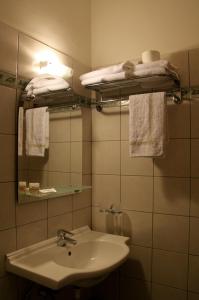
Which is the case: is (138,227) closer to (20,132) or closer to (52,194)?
(52,194)

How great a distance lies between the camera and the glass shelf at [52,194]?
1518 mm

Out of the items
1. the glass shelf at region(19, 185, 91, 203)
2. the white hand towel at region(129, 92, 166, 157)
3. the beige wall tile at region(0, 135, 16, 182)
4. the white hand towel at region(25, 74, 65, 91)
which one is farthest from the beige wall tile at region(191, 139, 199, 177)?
the beige wall tile at region(0, 135, 16, 182)

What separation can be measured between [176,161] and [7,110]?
3.68ft

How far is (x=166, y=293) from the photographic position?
180 centimetres

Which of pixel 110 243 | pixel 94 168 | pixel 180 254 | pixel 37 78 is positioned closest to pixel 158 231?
pixel 180 254

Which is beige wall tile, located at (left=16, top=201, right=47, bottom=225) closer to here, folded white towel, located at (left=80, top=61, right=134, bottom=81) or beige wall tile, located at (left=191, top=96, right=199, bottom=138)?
folded white towel, located at (left=80, top=61, right=134, bottom=81)

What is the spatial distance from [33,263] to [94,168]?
888 mm

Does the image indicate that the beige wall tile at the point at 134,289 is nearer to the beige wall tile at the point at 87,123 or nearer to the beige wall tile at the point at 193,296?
the beige wall tile at the point at 193,296

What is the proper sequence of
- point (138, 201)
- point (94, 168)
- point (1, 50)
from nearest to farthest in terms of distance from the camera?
point (1, 50) < point (138, 201) < point (94, 168)

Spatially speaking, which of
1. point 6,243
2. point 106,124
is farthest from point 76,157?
point 6,243

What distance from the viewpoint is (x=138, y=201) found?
1901 millimetres

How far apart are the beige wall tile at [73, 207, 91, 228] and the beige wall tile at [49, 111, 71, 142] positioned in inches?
22.1

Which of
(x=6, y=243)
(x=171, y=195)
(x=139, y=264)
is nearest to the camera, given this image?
(x=6, y=243)

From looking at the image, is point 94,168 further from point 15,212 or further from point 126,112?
point 15,212
